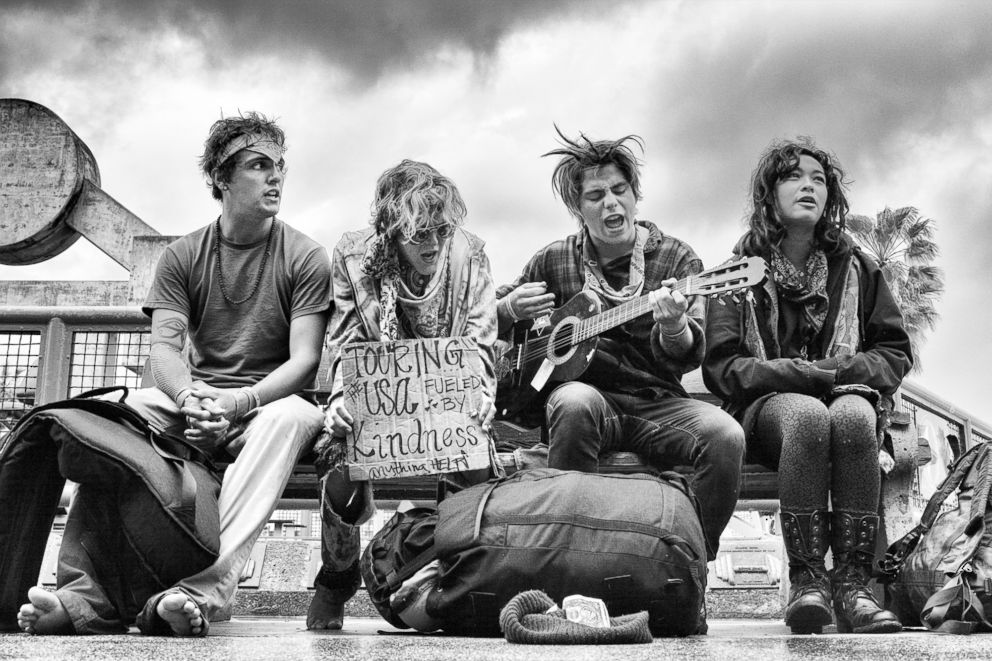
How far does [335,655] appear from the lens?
2477 mm

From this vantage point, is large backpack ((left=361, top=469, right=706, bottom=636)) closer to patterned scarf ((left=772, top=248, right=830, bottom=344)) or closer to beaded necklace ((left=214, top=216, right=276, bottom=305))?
patterned scarf ((left=772, top=248, right=830, bottom=344))

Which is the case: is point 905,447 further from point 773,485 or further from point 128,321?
point 128,321

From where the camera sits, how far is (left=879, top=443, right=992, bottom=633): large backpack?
3.40 metres

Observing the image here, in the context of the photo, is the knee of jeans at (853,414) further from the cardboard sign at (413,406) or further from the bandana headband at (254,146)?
the bandana headband at (254,146)

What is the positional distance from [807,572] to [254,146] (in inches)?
106

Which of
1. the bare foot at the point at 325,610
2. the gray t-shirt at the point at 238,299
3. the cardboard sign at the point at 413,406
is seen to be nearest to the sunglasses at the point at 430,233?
the cardboard sign at the point at 413,406

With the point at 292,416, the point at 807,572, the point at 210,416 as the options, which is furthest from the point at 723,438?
the point at 210,416

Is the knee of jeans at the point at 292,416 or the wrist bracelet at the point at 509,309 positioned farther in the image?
the wrist bracelet at the point at 509,309

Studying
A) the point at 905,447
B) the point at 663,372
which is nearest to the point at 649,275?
the point at 663,372

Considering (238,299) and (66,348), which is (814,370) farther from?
(66,348)

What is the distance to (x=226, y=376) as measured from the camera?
14.0 ft

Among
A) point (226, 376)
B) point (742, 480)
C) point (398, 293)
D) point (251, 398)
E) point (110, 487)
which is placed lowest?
point (110, 487)

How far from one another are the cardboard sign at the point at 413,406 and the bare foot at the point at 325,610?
19.1 inches

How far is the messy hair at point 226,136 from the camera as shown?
4.52m
